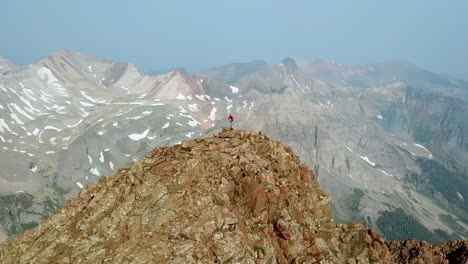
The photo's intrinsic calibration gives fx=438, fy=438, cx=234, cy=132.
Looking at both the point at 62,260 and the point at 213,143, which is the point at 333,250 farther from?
the point at 62,260

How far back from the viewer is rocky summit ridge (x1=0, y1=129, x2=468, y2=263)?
3525cm

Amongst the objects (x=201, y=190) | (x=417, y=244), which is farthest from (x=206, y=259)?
(x=417, y=244)

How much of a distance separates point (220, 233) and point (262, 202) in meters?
5.87

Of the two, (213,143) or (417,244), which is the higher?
(213,143)

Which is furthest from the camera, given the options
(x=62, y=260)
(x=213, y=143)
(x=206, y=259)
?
(x=213, y=143)

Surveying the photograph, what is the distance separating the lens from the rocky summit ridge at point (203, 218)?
35.2 meters

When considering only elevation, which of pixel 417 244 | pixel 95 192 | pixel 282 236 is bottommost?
pixel 417 244

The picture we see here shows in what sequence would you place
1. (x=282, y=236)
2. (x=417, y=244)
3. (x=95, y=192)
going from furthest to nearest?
(x=417, y=244) < (x=95, y=192) < (x=282, y=236)

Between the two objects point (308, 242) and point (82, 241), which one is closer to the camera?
point (82, 241)

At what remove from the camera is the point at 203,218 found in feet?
119

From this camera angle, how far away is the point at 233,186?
39.6 metres

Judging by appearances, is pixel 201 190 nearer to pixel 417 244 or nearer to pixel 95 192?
pixel 95 192

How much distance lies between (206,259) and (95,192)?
15250 mm

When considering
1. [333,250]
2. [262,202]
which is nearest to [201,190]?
[262,202]
